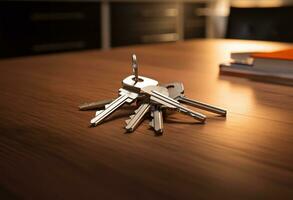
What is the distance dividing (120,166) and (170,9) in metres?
3.32

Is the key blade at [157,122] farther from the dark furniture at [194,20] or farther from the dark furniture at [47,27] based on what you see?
the dark furniture at [194,20]

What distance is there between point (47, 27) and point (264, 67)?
221cm

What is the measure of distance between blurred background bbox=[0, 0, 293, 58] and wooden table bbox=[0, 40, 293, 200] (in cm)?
141

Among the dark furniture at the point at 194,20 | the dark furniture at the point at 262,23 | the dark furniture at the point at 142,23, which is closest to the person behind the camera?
the dark furniture at the point at 262,23

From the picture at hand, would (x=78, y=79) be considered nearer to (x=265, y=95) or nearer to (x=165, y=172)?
(x=265, y=95)

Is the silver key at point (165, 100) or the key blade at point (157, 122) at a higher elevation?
the silver key at point (165, 100)

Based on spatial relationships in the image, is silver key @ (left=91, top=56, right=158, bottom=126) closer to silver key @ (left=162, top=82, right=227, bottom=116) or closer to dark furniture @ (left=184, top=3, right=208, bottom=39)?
silver key @ (left=162, top=82, right=227, bottom=116)

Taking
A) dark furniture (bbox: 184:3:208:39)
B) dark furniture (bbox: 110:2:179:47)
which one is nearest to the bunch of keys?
dark furniture (bbox: 110:2:179:47)

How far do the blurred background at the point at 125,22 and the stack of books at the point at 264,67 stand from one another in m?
1.27

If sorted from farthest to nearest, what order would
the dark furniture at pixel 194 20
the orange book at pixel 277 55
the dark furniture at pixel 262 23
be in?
the dark furniture at pixel 194 20
the dark furniture at pixel 262 23
the orange book at pixel 277 55

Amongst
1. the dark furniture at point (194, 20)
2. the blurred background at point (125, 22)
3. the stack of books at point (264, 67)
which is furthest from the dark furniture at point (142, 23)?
the stack of books at point (264, 67)

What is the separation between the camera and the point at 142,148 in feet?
1.43

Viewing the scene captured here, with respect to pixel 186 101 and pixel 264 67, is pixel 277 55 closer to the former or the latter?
pixel 264 67

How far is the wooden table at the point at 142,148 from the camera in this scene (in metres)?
0.34
